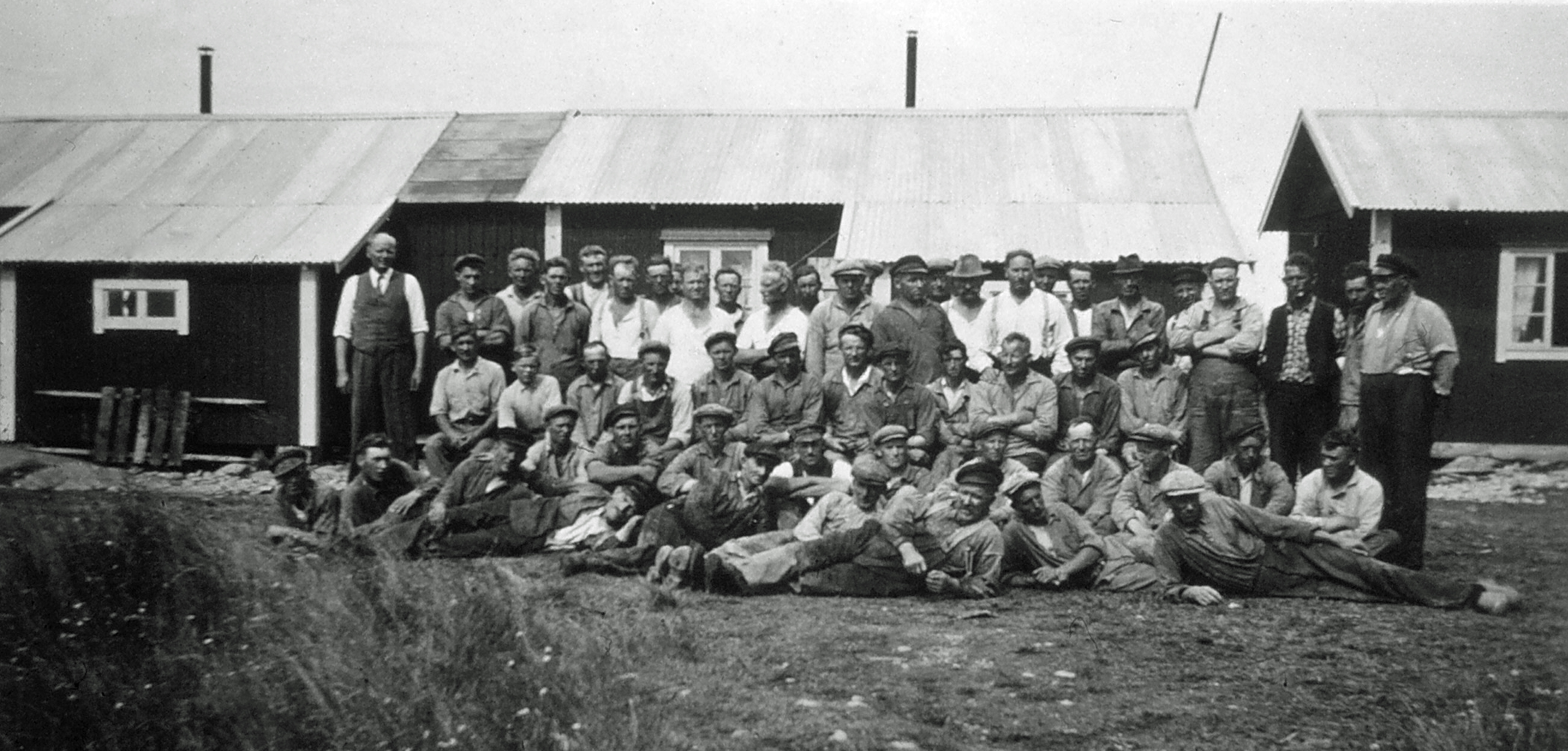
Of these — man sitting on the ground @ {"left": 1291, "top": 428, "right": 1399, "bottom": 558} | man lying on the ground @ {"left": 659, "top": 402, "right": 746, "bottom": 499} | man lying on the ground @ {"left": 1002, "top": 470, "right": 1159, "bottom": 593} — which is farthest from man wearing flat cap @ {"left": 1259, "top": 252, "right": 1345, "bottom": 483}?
man lying on the ground @ {"left": 659, "top": 402, "right": 746, "bottom": 499}

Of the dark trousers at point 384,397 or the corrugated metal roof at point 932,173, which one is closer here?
the dark trousers at point 384,397

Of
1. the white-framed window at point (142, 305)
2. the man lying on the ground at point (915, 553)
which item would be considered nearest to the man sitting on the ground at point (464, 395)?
the man lying on the ground at point (915, 553)

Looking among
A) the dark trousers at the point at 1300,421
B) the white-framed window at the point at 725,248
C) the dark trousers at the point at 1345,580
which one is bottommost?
the dark trousers at the point at 1345,580

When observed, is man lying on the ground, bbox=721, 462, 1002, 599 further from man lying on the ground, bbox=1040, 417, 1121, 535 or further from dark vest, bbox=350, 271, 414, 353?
dark vest, bbox=350, 271, 414, 353

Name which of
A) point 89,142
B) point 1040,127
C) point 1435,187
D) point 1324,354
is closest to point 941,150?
point 1040,127

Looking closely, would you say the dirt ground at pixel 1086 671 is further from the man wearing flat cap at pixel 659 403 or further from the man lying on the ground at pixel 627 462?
the man wearing flat cap at pixel 659 403

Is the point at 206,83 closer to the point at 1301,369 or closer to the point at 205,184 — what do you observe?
the point at 205,184

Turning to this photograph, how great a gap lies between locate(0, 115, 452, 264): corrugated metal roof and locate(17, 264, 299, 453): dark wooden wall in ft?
0.94

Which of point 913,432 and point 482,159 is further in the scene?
point 482,159

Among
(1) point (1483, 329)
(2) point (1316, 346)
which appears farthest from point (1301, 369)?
(1) point (1483, 329)

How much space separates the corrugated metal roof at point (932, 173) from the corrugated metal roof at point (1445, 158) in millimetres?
1059

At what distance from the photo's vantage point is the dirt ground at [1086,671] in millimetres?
3584

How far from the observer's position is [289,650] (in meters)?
4.03

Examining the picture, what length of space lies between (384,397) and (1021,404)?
4100 mm
